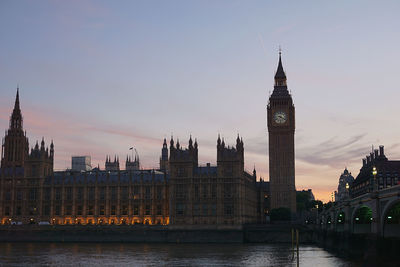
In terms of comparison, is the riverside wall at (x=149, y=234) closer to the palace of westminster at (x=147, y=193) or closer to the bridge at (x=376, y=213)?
the palace of westminster at (x=147, y=193)

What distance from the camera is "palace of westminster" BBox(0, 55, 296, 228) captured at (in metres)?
161

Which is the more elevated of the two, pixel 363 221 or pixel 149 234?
pixel 363 221

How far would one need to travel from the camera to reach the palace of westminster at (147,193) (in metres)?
161

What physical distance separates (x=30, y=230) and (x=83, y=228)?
14654 millimetres

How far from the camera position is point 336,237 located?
109 meters

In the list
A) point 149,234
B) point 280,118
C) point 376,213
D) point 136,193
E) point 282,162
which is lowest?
point 149,234

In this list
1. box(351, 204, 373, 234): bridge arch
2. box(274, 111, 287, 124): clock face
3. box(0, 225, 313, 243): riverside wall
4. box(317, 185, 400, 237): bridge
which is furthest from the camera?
box(274, 111, 287, 124): clock face

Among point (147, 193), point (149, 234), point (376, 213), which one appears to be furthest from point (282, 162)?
point (376, 213)

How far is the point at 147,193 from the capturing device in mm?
174125

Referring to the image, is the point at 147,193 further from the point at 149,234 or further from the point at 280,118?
the point at 280,118

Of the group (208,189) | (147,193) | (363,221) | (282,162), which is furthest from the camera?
(282,162)

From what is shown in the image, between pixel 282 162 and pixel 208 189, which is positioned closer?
pixel 208 189

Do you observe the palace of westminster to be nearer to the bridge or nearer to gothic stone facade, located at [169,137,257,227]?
gothic stone facade, located at [169,137,257,227]

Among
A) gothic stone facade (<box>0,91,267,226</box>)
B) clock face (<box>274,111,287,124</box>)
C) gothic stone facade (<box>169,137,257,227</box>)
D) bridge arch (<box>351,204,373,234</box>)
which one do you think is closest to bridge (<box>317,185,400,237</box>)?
bridge arch (<box>351,204,373,234</box>)
